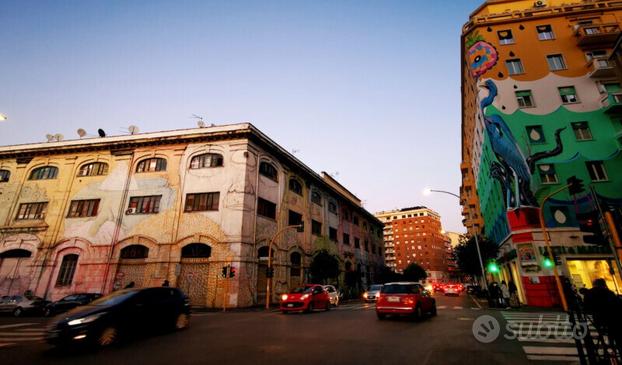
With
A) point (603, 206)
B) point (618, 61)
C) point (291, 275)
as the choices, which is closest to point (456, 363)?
point (603, 206)

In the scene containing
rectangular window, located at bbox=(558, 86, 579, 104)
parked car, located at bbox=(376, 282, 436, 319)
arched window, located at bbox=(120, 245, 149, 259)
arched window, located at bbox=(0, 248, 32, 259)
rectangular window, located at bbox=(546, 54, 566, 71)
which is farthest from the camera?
rectangular window, located at bbox=(546, 54, 566, 71)

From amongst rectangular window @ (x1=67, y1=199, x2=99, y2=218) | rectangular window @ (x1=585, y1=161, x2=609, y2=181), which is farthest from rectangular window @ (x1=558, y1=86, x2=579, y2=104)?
rectangular window @ (x1=67, y1=199, x2=99, y2=218)

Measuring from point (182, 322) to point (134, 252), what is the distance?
16081 millimetres

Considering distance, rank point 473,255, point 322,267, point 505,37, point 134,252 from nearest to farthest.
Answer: point 134,252 → point 505,37 → point 322,267 → point 473,255

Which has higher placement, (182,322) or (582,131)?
(582,131)

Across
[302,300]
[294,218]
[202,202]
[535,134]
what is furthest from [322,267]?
[535,134]

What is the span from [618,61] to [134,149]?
→ 38288 millimetres

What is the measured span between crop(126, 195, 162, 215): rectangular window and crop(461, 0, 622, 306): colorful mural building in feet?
92.1

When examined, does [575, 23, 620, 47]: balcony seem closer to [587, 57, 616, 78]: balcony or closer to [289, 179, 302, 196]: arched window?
[587, 57, 616, 78]: balcony

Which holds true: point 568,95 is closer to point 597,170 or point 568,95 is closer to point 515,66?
point 515,66

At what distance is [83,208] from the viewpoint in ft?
84.3

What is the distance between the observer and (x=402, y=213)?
121 m

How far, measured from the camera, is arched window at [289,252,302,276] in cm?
2734

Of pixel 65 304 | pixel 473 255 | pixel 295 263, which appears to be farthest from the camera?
pixel 473 255
